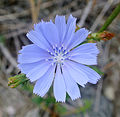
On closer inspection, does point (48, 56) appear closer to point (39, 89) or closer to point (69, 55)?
point (69, 55)

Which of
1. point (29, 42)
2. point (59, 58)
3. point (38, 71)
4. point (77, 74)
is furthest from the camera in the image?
point (29, 42)

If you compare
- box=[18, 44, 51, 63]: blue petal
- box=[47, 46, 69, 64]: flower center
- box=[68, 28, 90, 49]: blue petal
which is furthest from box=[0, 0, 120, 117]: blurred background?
box=[18, 44, 51, 63]: blue petal

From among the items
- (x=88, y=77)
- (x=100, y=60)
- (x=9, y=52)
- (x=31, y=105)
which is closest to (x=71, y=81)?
(x=88, y=77)

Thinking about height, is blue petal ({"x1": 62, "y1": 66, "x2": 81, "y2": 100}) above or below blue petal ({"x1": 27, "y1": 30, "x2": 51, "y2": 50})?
below

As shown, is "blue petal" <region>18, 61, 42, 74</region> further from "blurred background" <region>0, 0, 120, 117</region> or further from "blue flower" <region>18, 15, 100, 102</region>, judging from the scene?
"blurred background" <region>0, 0, 120, 117</region>

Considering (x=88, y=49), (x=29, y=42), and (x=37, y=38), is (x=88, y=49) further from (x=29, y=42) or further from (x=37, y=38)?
(x=29, y=42)

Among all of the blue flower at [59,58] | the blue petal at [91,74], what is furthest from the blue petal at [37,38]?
the blue petal at [91,74]

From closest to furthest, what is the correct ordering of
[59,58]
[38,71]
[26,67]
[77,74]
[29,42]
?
[26,67]
[38,71]
[77,74]
[59,58]
[29,42]

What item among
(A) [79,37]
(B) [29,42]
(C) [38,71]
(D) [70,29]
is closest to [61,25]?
(D) [70,29]
